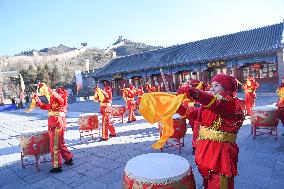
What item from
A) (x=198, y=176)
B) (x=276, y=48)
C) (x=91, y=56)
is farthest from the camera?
(x=91, y=56)

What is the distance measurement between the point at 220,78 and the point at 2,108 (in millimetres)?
27795

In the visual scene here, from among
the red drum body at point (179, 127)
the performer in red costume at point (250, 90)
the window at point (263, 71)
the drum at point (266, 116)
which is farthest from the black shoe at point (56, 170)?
the window at point (263, 71)

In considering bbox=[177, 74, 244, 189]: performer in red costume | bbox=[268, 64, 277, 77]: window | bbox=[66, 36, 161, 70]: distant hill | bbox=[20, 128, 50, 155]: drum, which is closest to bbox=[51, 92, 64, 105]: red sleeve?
bbox=[20, 128, 50, 155]: drum

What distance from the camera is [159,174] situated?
2531 mm

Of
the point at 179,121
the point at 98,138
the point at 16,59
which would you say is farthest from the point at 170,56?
the point at 16,59

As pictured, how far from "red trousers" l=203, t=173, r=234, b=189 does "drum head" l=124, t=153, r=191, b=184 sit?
28 cm

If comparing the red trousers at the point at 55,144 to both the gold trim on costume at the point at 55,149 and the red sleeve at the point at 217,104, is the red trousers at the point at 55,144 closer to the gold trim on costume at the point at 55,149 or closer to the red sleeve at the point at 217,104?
the gold trim on costume at the point at 55,149

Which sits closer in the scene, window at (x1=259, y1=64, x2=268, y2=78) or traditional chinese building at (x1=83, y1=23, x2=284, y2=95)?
traditional chinese building at (x1=83, y1=23, x2=284, y2=95)

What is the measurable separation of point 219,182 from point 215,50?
2190 cm

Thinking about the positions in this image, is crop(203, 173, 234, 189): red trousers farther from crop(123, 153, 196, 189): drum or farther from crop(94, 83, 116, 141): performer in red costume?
crop(94, 83, 116, 141): performer in red costume

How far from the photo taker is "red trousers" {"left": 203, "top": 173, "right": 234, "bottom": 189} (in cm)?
258

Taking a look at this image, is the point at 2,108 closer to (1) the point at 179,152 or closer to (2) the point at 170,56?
(2) the point at 170,56

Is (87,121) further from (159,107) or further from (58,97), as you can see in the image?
(159,107)

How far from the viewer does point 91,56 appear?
76875 mm
